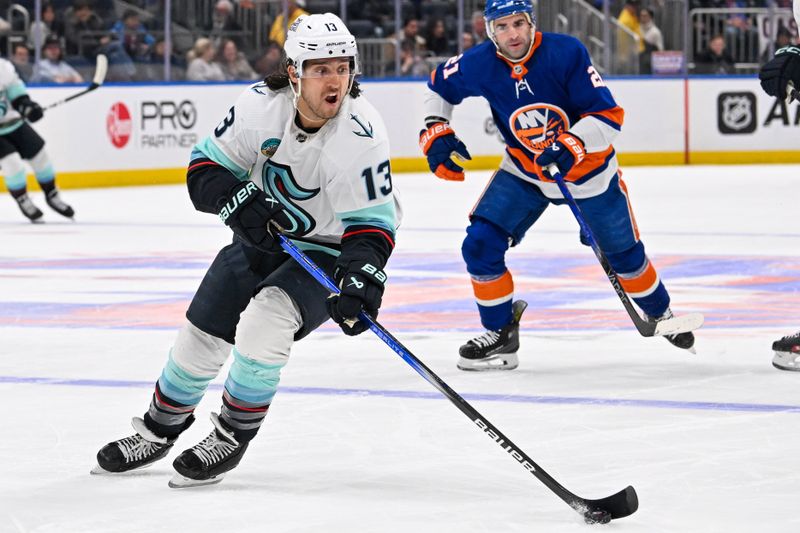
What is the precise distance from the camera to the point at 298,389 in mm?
4445

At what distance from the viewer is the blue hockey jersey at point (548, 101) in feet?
15.9

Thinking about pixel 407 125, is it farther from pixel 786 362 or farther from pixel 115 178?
pixel 786 362

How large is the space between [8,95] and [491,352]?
5892 millimetres

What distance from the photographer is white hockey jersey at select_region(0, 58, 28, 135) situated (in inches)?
391

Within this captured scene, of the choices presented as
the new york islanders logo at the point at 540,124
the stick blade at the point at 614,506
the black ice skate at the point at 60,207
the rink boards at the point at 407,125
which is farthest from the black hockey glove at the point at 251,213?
the rink boards at the point at 407,125

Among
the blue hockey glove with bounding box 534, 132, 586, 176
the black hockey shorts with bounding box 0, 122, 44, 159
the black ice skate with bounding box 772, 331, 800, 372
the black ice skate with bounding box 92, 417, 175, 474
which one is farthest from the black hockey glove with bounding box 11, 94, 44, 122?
the black ice skate with bounding box 92, 417, 175, 474

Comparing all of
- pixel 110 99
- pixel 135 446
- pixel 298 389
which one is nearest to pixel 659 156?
pixel 110 99

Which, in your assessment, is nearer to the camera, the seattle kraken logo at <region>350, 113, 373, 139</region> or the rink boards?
the seattle kraken logo at <region>350, 113, 373, 139</region>

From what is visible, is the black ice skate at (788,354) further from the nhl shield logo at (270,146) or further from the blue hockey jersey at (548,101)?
the nhl shield logo at (270,146)

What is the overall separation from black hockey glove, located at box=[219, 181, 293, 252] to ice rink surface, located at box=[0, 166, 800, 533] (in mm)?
533

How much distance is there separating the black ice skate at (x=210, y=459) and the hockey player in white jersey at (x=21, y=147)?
22.0ft

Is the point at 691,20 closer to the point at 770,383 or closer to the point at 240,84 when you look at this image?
the point at 240,84

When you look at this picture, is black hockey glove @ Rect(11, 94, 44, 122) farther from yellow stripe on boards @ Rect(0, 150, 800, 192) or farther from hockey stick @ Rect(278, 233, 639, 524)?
hockey stick @ Rect(278, 233, 639, 524)

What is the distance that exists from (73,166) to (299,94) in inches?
364
